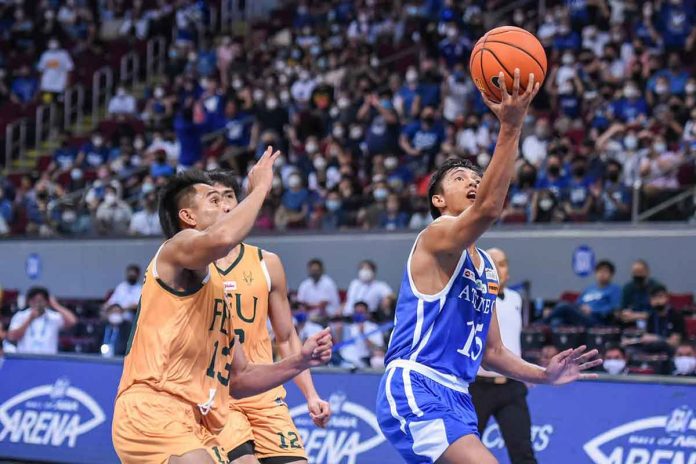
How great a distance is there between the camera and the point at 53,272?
2228 centimetres

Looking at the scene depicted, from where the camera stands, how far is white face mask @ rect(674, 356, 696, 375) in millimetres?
11492

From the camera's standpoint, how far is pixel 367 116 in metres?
19.7

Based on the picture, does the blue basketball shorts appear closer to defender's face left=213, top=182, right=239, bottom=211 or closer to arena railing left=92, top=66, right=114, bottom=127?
defender's face left=213, top=182, right=239, bottom=211

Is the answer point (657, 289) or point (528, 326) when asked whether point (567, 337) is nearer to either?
point (528, 326)

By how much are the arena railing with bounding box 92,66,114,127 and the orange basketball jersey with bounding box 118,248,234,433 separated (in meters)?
21.6

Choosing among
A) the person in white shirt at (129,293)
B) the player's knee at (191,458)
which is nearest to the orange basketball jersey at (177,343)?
the player's knee at (191,458)

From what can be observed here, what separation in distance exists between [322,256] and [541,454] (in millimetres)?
8620

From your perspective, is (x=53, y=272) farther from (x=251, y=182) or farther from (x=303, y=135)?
(x=251, y=182)

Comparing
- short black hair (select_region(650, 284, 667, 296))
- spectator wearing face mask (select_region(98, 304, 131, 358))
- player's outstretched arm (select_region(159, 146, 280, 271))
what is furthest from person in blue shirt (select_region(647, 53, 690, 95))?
player's outstretched arm (select_region(159, 146, 280, 271))

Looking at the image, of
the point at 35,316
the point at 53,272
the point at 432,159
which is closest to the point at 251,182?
the point at 35,316

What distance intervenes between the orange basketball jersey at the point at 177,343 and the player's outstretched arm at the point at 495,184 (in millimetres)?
1147

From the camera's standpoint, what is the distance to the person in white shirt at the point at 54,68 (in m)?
27.5

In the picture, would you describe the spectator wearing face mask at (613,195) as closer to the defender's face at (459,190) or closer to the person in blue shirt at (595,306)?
the person in blue shirt at (595,306)

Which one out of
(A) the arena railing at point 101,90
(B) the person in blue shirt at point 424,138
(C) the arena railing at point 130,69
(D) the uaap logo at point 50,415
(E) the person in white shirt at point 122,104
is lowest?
(D) the uaap logo at point 50,415
